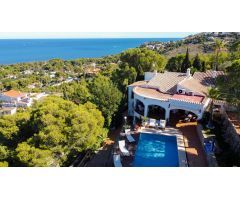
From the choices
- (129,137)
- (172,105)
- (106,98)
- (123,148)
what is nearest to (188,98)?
(172,105)

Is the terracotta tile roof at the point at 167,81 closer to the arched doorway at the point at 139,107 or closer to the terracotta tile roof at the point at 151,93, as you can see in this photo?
the terracotta tile roof at the point at 151,93

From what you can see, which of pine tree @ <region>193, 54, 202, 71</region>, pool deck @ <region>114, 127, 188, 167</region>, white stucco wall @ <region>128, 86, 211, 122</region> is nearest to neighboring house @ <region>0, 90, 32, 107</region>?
pine tree @ <region>193, 54, 202, 71</region>

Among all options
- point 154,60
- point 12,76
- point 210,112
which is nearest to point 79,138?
point 210,112

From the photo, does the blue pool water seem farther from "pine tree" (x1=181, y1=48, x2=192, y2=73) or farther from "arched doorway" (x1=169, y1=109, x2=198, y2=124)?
"pine tree" (x1=181, y1=48, x2=192, y2=73)

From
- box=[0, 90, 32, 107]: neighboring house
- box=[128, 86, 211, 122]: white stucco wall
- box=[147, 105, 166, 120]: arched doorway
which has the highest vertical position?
box=[128, 86, 211, 122]: white stucco wall

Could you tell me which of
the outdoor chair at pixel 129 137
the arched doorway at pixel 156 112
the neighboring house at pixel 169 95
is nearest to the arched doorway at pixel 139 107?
the neighboring house at pixel 169 95
